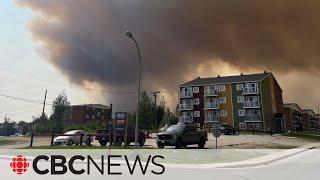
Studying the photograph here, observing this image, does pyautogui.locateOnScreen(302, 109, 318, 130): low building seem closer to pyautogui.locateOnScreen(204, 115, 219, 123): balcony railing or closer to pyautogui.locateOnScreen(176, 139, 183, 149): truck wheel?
pyautogui.locateOnScreen(204, 115, 219, 123): balcony railing

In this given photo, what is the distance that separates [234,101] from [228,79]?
6.43 meters

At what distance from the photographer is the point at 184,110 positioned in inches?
3585

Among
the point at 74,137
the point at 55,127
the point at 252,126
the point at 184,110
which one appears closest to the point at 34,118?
the point at 55,127

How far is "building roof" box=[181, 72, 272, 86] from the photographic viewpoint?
85900mm

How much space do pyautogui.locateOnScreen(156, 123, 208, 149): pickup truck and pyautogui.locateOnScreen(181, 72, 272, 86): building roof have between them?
58289 millimetres

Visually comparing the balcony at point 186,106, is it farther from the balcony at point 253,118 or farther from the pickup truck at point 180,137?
the pickup truck at point 180,137

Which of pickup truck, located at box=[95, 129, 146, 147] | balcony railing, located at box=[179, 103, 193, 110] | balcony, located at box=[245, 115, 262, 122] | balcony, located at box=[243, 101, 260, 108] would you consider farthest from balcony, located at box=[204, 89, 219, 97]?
pickup truck, located at box=[95, 129, 146, 147]

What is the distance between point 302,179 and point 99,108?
135 m

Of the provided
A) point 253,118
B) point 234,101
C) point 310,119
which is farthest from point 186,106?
point 310,119

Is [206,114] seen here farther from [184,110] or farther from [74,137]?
[74,137]

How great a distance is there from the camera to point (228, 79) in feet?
295

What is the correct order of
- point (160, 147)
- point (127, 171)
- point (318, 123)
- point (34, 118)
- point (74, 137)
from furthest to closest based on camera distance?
point (318, 123)
point (34, 118)
point (74, 137)
point (160, 147)
point (127, 171)

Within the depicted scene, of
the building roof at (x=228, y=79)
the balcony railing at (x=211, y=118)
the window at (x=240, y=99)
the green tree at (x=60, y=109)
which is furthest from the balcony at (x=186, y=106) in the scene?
the green tree at (x=60, y=109)

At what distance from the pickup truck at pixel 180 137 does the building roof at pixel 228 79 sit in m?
58.3
